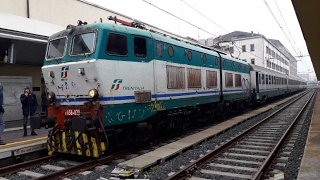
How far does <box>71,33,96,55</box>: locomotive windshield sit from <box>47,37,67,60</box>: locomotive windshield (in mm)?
396

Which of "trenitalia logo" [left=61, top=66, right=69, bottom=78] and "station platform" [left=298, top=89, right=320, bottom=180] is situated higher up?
"trenitalia logo" [left=61, top=66, right=69, bottom=78]

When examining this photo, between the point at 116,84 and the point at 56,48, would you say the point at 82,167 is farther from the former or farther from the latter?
the point at 56,48

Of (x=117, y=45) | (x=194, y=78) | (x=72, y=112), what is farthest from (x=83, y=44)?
(x=194, y=78)

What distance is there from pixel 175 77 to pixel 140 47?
6.73 feet

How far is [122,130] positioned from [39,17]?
29.9 ft

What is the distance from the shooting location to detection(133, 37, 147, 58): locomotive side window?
25.1 feet

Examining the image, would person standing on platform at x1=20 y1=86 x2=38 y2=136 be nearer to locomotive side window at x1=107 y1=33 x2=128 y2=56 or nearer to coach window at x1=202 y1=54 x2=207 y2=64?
locomotive side window at x1=107 y1=33 x2=128 y2=56

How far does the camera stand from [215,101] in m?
12.7

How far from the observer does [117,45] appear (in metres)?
7.15

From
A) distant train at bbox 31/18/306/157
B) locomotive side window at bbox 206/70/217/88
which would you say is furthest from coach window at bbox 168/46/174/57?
locomotive side window at bbox 206/70/217/88

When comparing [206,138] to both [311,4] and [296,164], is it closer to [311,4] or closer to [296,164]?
[296,164]

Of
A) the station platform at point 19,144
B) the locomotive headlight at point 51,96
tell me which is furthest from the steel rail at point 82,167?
the locomotive headlight at point 51,96

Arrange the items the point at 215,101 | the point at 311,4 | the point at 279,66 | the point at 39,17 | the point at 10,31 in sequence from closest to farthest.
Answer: the point at 311,4 → the point at 10,31 → the point at 215,101 → the point at 39,17 → the point at 279,66

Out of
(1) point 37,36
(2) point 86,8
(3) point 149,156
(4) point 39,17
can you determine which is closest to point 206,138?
(3) point 149,156
